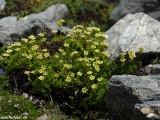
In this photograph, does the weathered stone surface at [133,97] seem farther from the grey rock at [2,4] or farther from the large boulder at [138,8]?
the grey rock at [2,4]

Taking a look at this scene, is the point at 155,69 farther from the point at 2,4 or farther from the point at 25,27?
the point at 2,4

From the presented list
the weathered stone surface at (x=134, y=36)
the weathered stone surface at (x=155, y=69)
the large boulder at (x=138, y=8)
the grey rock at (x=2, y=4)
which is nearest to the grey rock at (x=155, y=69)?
the weathered stone surface at (x=155, y=69)

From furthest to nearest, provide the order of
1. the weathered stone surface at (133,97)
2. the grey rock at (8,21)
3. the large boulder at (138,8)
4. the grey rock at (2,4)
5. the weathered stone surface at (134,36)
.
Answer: the large boulder at (138,8) → the grey rock at (2,4) → the grey rock at (8,21) → the weathered stone surface at (134,36) → the weathered stone surface at (133,97)

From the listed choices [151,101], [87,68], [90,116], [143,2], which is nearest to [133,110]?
[151,101]

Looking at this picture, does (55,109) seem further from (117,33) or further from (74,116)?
(117,33)

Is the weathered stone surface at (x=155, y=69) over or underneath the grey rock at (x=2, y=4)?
underneath

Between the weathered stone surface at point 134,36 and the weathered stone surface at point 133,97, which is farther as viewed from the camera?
the weathered stone surface at point 134,36

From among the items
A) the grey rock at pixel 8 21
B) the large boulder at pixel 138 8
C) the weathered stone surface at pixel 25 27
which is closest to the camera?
the weathered stone surface at pixel 25 27
